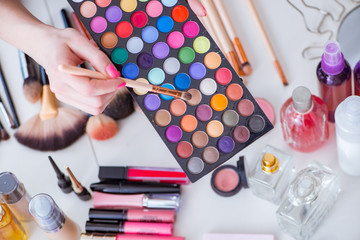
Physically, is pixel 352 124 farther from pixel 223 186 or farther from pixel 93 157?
pixel 93 157

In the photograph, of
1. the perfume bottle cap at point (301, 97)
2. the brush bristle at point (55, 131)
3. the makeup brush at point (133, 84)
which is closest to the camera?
the makeup brush at point (133, 84)

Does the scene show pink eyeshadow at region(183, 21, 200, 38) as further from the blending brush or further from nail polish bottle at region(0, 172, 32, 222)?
nail polish bottle at region(0, 172, 32, 222)

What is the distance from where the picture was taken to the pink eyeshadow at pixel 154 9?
1.00 metres

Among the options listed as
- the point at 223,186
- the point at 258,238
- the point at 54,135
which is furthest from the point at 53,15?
the point at 258,238

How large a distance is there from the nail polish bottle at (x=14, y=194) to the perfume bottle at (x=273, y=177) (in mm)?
437

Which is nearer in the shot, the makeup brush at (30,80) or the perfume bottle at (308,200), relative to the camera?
the perfume bottle at (308,200)

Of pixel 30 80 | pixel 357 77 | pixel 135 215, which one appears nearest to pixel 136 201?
pixel 135 215

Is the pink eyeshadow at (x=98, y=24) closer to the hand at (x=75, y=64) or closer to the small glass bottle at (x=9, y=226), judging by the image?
the hand at (x=75, y=64)

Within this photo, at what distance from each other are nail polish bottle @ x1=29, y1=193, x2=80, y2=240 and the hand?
0.59ft

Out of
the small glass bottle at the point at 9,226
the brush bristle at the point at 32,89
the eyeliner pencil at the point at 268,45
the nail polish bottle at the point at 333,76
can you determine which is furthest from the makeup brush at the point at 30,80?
the nail polish bottle at the point at 333,76

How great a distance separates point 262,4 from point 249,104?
12.6 inches

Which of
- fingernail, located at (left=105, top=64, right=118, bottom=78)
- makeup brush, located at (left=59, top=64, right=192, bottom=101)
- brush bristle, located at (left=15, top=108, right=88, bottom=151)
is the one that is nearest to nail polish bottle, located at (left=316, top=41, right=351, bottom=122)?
makeup brush, located at (left=59, top=64, right=192, bottom=101)

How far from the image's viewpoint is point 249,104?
0.99 meters

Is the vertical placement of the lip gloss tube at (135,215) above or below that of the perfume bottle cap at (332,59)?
below
